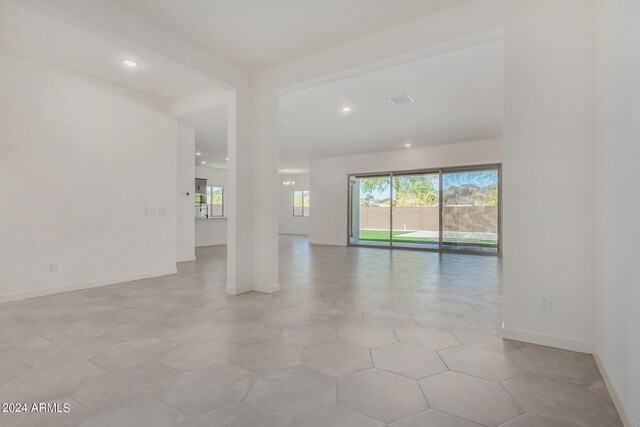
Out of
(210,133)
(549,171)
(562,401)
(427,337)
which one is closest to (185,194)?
Result: (210,133)

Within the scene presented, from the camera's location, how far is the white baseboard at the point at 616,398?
1.42 metres

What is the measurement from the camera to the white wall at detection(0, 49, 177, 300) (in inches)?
140

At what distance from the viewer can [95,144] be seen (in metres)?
4.27

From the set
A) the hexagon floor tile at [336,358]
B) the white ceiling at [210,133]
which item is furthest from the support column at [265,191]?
the hexagon floor tile at [336,358]

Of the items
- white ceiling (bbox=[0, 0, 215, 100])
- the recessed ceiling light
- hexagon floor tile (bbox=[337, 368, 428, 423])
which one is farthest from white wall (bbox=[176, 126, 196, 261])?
hexagon floor tile (bbox=[337, 368, 428, 423])

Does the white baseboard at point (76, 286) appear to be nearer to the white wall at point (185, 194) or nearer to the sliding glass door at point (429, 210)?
the white wall at point (185, 194)

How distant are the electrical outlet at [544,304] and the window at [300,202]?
12455 millimetres

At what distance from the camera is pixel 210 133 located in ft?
22.8

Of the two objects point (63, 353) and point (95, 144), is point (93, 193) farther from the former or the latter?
point (63, 353)

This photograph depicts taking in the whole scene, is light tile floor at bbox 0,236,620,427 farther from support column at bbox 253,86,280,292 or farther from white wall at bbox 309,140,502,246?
white wall at bbox 309,140,502,246

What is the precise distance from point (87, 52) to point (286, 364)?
3.97 meters

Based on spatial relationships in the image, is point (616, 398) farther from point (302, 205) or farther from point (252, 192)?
point (302, 205)

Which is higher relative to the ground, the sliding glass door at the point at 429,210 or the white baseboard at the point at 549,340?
the sliding glass door at the point at 429,210

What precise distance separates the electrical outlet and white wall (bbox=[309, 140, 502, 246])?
602 centimetres
